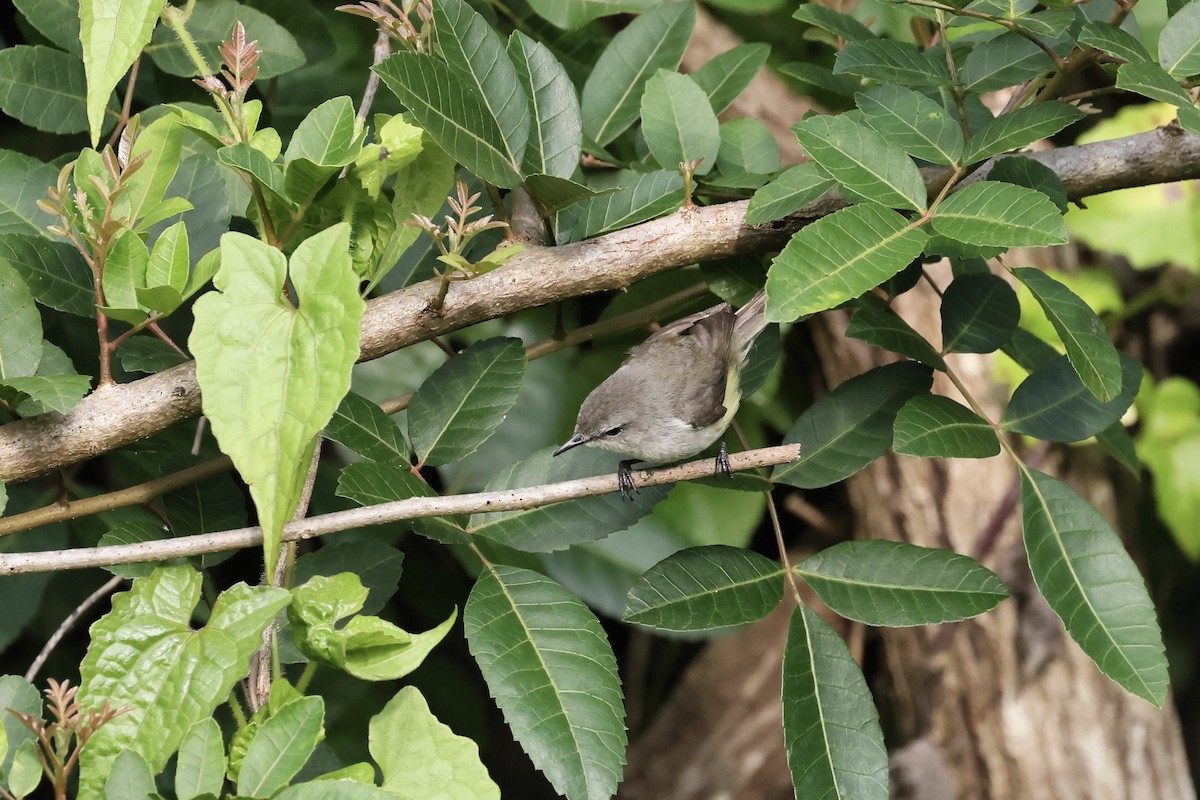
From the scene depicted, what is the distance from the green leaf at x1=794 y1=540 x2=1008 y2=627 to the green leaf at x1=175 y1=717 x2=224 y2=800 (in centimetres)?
91

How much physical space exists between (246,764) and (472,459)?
1.44 m

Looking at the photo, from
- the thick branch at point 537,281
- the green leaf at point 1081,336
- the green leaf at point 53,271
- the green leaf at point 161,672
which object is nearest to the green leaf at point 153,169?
the green leaf at point 53,271

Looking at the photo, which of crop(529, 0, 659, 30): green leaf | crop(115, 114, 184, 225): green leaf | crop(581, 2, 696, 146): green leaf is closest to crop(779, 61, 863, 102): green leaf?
crop(581, 2, 696, 146): green leaf

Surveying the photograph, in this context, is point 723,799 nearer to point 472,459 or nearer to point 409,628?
point 409,628

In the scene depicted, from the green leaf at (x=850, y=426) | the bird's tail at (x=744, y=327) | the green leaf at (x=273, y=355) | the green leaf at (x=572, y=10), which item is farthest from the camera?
the bird's tail at (x=744, y=327)

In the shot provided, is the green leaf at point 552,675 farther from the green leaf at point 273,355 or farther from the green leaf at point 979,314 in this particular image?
the green leaf at point 979,314

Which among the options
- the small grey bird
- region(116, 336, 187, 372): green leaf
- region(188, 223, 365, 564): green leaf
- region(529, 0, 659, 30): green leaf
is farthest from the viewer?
the small grey bird

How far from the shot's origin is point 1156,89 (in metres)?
1.34

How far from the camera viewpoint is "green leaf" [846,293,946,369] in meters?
1.66

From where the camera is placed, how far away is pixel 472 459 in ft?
8.53

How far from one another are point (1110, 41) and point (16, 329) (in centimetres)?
161

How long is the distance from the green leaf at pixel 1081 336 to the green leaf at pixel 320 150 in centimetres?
101

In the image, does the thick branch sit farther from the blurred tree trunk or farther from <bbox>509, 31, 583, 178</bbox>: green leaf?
the blurred tree trunk

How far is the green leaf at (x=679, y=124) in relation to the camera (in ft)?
6.07
